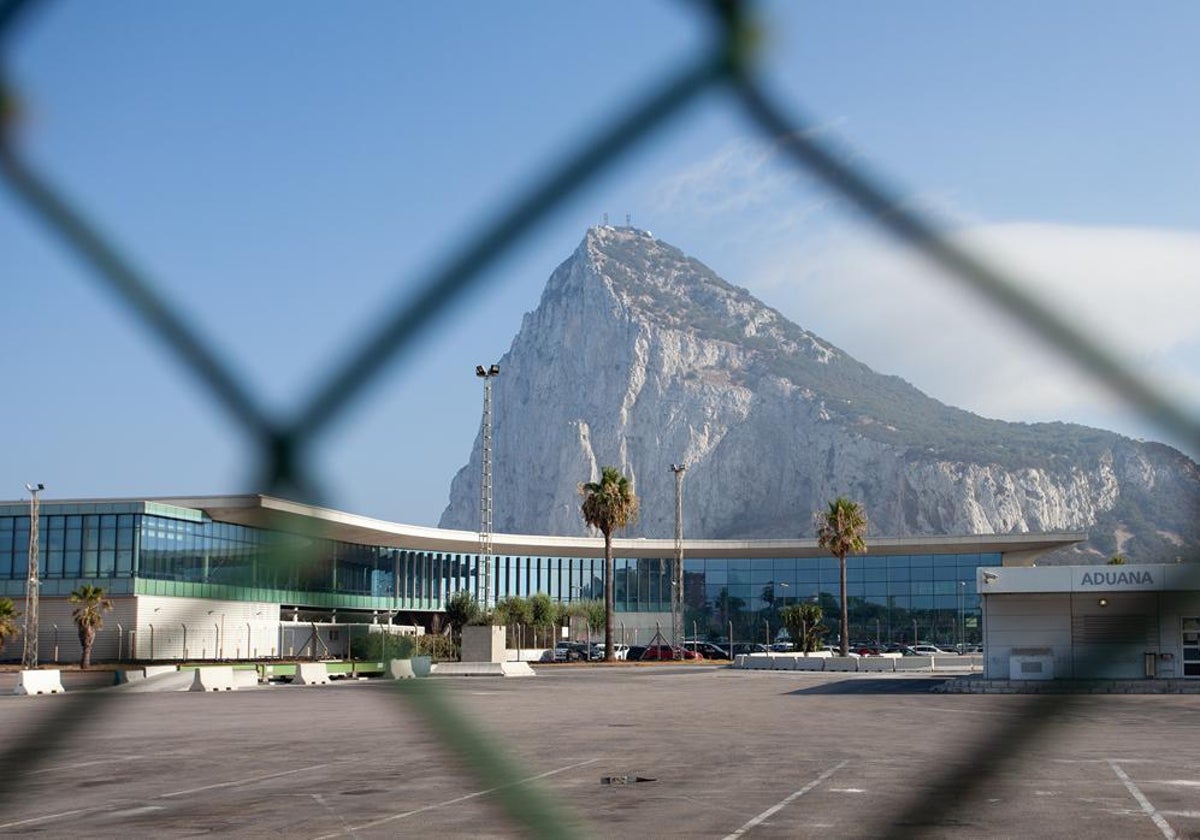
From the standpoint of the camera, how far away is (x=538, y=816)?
240 centimetres

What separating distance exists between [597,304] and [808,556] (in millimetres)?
100755

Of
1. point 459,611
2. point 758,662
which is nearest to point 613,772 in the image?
point 758,662

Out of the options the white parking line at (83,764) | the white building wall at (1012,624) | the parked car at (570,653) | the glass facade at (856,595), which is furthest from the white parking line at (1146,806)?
the glass facade at (856,595)

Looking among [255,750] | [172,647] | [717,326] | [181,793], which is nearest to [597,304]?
[717,326]

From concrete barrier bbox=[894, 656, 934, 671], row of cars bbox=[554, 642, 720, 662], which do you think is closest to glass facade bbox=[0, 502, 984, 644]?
row of cars bbox=[554, 642, 720, 662]

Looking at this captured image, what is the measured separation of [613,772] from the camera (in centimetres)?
1486

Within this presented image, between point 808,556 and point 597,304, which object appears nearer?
point 597,304

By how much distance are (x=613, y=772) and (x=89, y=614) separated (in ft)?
133

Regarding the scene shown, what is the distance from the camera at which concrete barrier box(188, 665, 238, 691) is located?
38688mm

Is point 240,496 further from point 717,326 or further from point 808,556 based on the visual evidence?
point 808,556

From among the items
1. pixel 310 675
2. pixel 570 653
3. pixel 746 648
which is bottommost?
pixel 746 648

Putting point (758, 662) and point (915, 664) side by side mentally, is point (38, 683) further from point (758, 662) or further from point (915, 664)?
point (915, 664)

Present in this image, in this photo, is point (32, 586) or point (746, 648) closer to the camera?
point (32, 586)

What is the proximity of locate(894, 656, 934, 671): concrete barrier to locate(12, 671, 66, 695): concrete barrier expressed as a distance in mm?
35154
